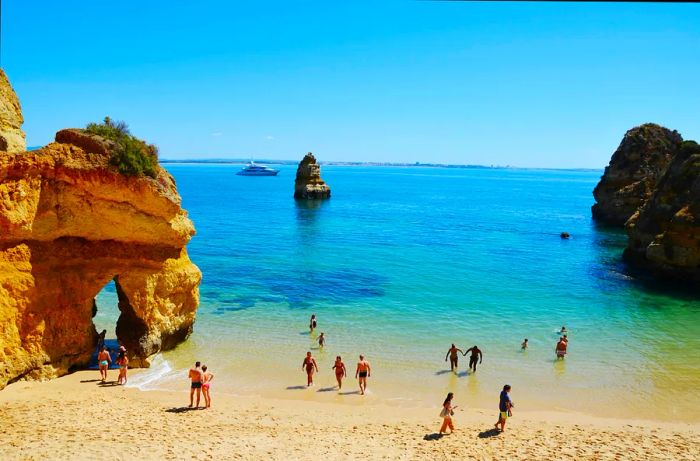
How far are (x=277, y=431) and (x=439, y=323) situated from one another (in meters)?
12.9

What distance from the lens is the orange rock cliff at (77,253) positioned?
15.6m

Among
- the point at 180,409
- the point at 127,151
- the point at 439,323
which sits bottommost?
the point at 180,409

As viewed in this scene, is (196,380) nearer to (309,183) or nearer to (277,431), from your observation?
(277,431)

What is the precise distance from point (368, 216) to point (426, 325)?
166 feet

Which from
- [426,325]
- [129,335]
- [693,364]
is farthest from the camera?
[426,325]

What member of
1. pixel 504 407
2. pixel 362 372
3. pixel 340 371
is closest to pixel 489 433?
pixel 504 407

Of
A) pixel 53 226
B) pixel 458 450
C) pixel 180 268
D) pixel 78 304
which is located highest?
pixel 53 226

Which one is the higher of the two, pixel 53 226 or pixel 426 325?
pixel 53 226

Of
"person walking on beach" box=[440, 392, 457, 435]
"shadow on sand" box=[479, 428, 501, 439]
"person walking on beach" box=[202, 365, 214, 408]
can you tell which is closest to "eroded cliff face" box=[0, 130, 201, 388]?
"person walking on beach" box=[202, 365, 214, 408]

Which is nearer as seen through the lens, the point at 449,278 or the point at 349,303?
the point at 349,303

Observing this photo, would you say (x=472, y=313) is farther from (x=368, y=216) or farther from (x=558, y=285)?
(x=368, y=216)

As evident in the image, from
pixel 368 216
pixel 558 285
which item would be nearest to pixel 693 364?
pixel 558 285

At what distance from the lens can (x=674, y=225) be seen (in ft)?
114

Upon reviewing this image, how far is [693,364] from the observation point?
20.5 m
